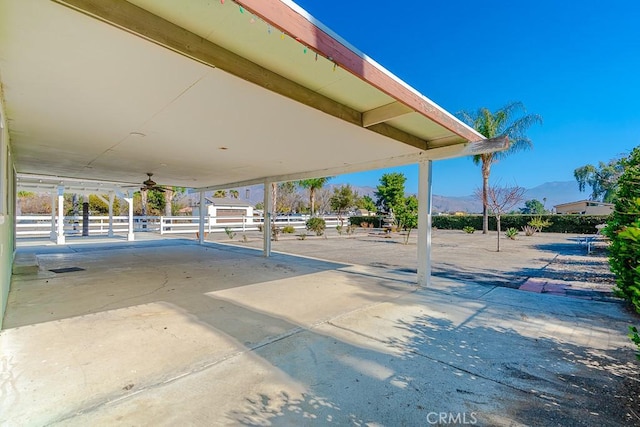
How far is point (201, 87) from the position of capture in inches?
119

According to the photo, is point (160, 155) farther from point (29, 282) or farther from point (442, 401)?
point (442, 401)

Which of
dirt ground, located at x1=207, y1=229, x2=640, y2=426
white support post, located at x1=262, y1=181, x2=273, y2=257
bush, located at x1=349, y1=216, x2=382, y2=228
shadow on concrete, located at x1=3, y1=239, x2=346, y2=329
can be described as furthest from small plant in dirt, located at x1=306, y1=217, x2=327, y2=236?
bush, located at x1=349, y1=216, x2=382, y2=228

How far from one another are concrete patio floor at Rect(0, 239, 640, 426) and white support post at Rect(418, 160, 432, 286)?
1.45 ft

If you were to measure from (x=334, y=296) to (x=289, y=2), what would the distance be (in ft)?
13.5

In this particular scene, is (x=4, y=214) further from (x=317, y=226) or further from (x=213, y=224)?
(x=213, y=224)

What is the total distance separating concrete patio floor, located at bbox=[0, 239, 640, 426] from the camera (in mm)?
2074

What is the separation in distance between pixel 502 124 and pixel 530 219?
8052mm

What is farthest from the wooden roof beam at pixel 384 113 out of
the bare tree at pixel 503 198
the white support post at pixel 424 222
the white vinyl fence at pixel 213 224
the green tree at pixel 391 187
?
the green tree at pixel 391 187

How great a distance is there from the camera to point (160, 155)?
639 cm

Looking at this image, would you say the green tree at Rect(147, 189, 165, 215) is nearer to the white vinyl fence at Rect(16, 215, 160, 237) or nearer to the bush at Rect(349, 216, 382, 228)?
the white vinyl fence at Rect(16, 215, 160, 237)

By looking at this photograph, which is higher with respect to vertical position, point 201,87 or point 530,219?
point 201,87

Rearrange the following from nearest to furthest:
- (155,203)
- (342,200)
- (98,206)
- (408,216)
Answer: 1. (408,216)
2. (98,206)
3. (155,203)
4. (342,200)

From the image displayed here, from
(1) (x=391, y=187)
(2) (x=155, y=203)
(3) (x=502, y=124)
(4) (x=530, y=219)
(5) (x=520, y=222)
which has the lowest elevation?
(5) (x=520, y=222)

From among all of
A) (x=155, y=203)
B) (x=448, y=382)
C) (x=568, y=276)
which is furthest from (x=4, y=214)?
(x=155, y=203)
